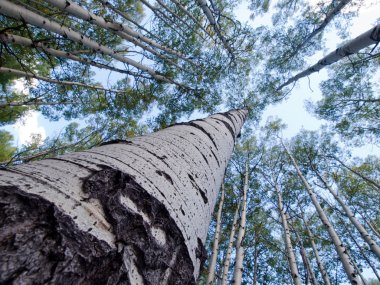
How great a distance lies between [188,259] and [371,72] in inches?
402

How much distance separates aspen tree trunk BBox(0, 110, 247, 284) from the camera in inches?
18.1

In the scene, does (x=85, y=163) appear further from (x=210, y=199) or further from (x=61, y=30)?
(x=61, y=30)

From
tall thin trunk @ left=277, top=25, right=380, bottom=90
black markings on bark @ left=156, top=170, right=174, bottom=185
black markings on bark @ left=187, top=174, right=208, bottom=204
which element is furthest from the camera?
tall thin trunk @ left=277, top=25, right=380, bottom=90

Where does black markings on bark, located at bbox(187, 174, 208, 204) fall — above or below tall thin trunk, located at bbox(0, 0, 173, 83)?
below

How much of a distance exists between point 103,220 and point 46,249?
0.51 feet

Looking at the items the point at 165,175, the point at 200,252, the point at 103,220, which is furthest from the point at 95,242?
the point at 200,252

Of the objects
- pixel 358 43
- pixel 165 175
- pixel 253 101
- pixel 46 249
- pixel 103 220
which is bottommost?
pixel 46 249

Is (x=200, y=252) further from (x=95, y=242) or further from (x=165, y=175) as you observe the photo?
(x=95, y=242)

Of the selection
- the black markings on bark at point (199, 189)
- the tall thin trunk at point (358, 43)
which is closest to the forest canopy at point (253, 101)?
the tall thin trunk at point (358, 43)

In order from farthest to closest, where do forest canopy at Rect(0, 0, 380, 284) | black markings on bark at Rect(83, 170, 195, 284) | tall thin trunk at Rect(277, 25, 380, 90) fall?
1. forest canopy at Rect(0, 0, 380, 284)
2. tall thin trunk at Rect(277, 25, 380, 90)
3. black markings on bark at Rect(83, 170, 195, 284)

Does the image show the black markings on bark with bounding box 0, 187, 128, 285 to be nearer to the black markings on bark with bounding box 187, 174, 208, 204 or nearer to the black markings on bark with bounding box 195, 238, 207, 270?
the black markings on bark with bounding box 195, 238, 207, 270

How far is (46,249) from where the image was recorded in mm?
463

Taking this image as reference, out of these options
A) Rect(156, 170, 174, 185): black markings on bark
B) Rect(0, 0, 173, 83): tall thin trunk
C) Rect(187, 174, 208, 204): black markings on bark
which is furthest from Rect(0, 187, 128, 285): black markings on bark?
Rect(0, 0, 173, 83): tall thin trunk

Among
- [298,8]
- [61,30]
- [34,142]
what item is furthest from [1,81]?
[298,8]
